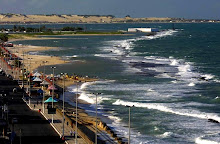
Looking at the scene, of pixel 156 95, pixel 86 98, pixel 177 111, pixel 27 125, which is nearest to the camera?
pixel 27 125

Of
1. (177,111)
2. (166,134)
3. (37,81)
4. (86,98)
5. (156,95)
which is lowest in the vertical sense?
(166,134)

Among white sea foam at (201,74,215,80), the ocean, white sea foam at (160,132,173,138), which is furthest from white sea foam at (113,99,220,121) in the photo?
white sea foam at (201,74,215,80)

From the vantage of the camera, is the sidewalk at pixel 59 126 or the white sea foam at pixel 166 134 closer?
the sidewalk at pixel 59 126

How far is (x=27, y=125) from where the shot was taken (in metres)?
50.6

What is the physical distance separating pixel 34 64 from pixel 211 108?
55.4m

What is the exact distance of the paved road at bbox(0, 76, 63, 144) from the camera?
45125 millimetres

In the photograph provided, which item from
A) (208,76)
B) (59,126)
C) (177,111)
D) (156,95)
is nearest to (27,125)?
(59,126)

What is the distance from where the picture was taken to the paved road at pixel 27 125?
148 ft

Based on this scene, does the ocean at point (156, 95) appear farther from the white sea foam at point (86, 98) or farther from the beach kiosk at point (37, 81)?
the beach kiosk at point (37, 81)

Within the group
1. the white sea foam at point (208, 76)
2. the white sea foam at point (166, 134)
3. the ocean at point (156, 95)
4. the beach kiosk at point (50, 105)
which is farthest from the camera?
the white sea foam at point (208, 76)

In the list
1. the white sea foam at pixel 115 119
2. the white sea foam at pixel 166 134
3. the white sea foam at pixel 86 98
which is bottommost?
the white sea foam at pixel 166 134

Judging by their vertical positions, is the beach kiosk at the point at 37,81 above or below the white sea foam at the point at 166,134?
above

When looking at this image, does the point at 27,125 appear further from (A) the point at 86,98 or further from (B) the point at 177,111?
(A) the point at 86,98

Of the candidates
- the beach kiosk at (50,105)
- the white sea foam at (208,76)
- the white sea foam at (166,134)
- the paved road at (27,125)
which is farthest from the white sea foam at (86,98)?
the white sea foam at (208,76)
